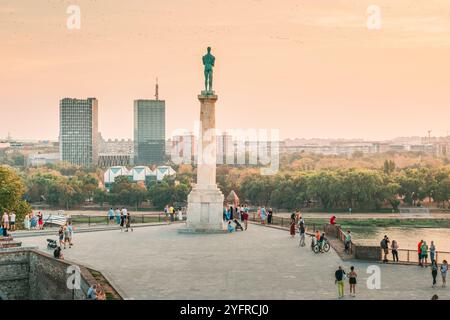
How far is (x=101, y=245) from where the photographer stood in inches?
1297

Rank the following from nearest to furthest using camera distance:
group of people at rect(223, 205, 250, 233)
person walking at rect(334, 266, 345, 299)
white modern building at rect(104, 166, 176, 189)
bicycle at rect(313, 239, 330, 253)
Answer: person walking at rect(334, 266, 345, 299) → bicycle at rect(313, 239, 330, 253) → group of people at rect(223, 205, 250, 233) → white modern building at rect(104, 166, 176, 189)

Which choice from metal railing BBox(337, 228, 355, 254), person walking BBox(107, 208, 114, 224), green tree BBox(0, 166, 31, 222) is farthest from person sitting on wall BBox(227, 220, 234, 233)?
green tree BBox(0, 166, 31, 222)

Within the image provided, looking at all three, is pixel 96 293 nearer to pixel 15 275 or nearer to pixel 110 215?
pixel 15 275

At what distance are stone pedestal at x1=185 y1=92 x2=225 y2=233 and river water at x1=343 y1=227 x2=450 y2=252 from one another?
75.1ft

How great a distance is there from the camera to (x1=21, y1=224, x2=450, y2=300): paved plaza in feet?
75.7

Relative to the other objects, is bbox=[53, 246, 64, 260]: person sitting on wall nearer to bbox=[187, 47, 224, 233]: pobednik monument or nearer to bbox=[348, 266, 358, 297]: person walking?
bbox=[187, 47, 224, 233]: pobednik monument

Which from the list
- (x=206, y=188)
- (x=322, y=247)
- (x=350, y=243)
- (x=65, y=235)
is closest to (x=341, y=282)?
(x=350, y=243)

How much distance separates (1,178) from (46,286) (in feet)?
101

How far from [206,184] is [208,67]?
20.8 feet

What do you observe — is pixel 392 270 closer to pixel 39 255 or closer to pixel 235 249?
pixel 235 249

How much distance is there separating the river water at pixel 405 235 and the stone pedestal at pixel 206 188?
22.9 metres

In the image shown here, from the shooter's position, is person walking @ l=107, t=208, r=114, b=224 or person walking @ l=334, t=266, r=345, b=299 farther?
person walking @ l=107, t=208, r=114, b=224

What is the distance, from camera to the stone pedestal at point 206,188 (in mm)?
38062

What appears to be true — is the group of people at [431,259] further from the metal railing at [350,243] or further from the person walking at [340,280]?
the person walking at [340,280]
